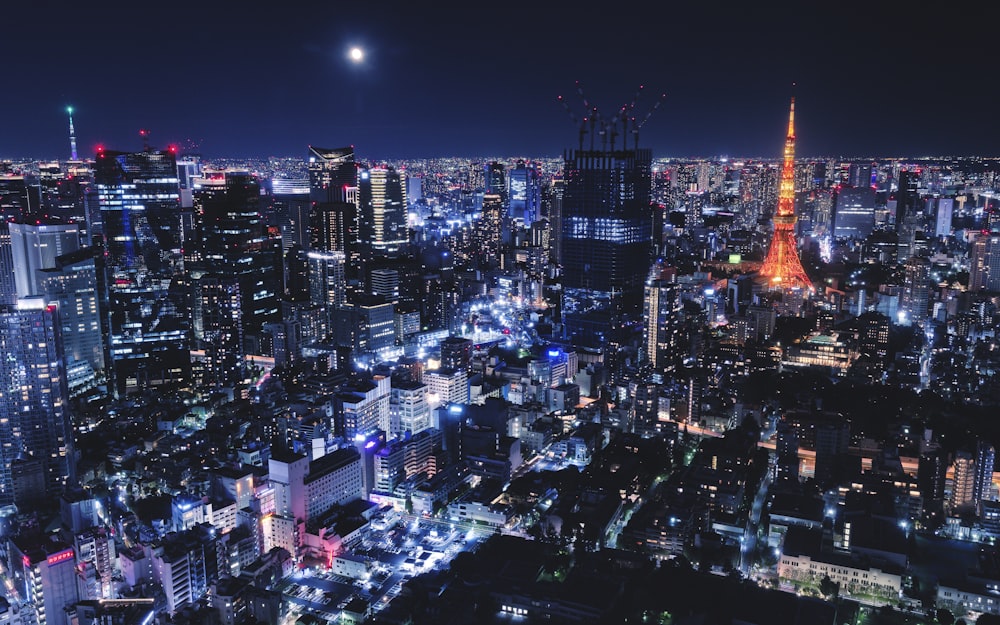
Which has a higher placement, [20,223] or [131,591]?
[20,223]

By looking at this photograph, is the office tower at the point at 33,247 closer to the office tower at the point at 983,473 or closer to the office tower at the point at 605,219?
the office tower at the point at 605,219

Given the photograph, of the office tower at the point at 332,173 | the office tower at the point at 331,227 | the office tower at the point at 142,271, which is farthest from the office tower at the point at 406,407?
the office tower at the point at 332,173

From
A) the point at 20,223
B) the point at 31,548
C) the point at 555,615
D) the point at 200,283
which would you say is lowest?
the point at 555,615

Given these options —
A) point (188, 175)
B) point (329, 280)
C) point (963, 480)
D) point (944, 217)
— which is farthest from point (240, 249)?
point (944, 217)

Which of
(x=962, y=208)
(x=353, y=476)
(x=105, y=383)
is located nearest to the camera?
(x=353, y=476)

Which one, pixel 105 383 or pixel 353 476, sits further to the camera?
pixel 105 383

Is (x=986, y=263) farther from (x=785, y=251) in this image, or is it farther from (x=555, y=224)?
(x=555, y=224)

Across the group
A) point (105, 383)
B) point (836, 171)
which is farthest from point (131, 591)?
point (836, 171)

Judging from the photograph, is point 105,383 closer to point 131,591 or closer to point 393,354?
point 393,354

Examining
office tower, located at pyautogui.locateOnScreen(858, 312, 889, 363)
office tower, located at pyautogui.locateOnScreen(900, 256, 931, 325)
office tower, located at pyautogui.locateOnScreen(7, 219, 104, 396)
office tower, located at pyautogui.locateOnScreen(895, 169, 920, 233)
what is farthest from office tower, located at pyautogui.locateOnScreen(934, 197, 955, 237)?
office tower, located at pyautogui.locateOnScreen(7, 219, 104, 396)
